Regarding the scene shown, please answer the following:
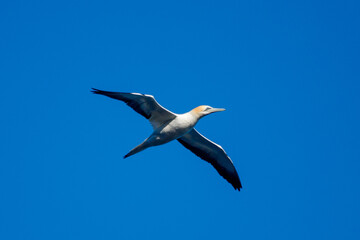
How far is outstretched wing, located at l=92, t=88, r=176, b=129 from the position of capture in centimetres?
1546

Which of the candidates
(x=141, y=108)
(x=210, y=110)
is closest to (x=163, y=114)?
(x=141, y=108)

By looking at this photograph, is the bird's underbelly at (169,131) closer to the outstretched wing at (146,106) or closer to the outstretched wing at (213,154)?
the outstretched wing at (146,106)

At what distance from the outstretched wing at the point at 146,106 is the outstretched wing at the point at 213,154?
1.91 meters

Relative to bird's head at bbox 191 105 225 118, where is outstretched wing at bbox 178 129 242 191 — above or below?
below

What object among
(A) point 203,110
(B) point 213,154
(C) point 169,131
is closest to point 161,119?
(C) point 169,131

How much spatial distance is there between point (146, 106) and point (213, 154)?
12.7 feet

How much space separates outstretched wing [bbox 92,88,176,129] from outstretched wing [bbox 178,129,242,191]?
1910 millimetres

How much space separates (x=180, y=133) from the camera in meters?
16.4

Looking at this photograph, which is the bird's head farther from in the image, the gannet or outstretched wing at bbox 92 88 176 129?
outstretched wing at bbox 92 88 176 129

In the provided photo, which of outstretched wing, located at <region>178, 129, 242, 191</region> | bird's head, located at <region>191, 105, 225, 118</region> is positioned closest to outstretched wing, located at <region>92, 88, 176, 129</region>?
bird's head, located at <region>191, 105, 225, 118</region>

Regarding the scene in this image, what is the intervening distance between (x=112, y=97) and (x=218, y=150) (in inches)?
195

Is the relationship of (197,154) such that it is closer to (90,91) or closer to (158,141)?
(158,141)

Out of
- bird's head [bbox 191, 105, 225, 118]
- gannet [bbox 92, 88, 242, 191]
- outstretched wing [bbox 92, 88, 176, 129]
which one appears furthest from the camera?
bird's head [bbox 191, 105, 225, 118]

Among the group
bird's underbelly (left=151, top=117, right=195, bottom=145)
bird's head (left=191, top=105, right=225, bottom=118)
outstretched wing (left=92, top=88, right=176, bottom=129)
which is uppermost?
bird's head (left=191, top=105, right=225, bottom=118)
